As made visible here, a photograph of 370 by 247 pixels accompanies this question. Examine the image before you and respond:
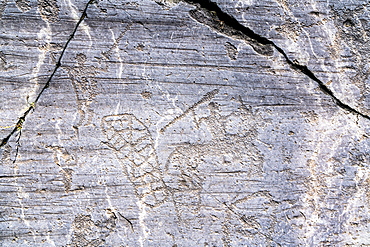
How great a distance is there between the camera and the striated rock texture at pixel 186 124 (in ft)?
4.23

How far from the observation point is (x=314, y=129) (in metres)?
1.33

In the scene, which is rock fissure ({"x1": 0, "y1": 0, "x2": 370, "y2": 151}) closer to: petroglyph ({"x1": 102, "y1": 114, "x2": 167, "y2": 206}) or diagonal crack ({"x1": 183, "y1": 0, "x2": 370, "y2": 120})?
diagonal crack ({"x1": 183, "y1": 0, "x2": 370, "y2": 120})

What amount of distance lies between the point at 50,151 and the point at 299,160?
3.48ft

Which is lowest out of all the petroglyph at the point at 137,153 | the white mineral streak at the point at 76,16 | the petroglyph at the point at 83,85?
the petroglyph at the point at 137,153

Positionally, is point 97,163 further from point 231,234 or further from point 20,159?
point 231,234

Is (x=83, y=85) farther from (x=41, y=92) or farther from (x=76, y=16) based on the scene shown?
(x=76, y=16)

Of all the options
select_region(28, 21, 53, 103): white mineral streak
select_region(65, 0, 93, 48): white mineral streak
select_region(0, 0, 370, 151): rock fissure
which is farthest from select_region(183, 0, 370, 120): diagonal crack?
select_region(28, 21, 53, 103): white mineral streak

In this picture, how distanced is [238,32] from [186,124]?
1.48 feet

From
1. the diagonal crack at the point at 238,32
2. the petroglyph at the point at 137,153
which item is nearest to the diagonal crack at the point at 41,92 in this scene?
the petroglyph at the point at 137,153

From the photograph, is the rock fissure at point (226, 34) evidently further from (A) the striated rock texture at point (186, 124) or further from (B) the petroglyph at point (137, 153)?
(B) the petroglyph at point (137, 153)

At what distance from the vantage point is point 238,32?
1321 mm

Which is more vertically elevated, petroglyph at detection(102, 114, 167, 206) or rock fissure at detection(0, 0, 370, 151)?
rock fissure at detection(0, 0, 370, 151)

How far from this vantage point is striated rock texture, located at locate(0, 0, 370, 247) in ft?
4.23

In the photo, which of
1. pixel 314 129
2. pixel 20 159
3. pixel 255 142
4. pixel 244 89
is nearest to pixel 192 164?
pixel 255 142
